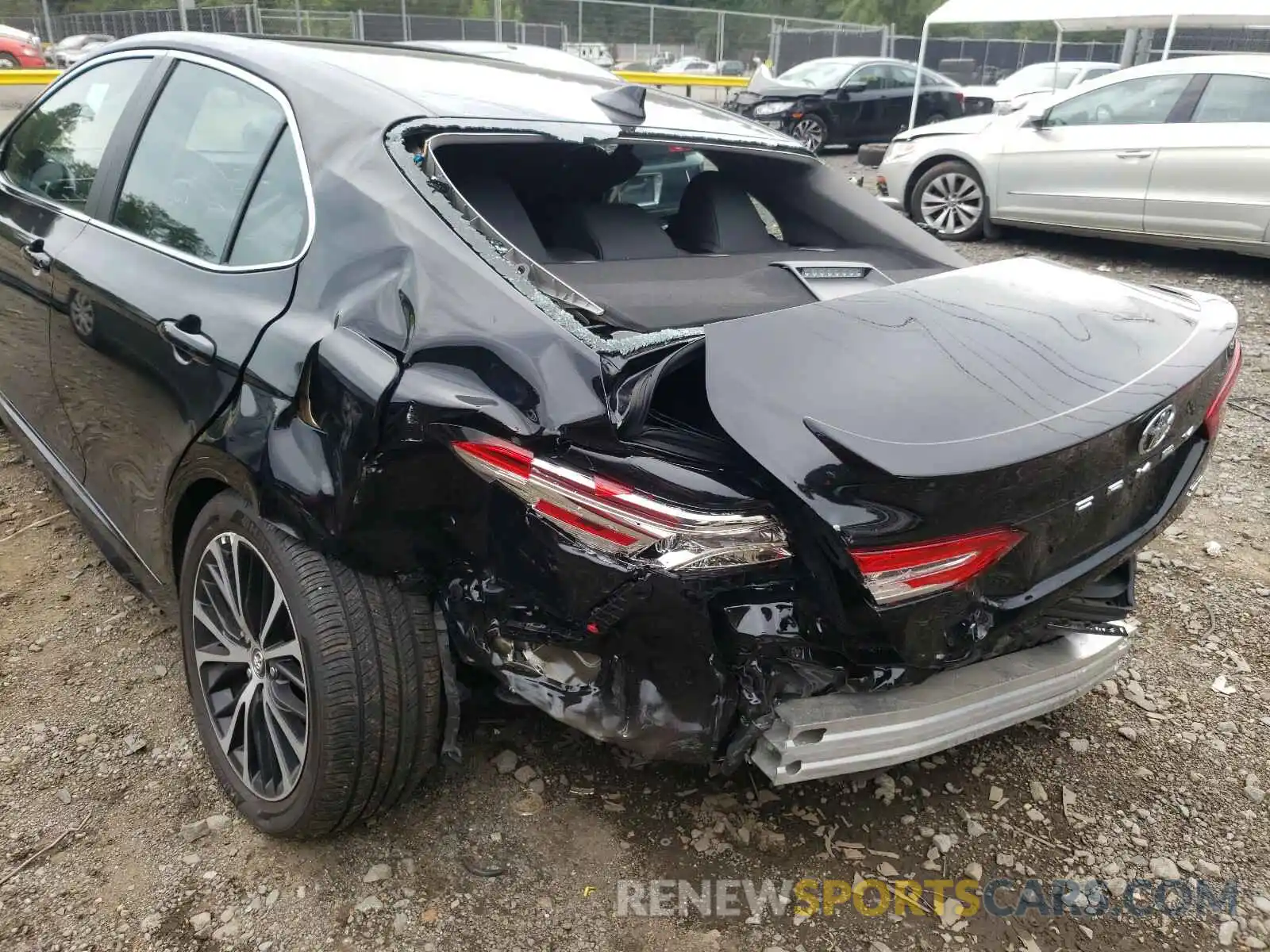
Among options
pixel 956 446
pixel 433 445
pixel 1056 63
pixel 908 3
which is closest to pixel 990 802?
pixel 956 446

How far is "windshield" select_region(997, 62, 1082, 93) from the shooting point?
18188mm

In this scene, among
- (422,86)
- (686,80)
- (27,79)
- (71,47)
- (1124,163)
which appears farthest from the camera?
(686,80)

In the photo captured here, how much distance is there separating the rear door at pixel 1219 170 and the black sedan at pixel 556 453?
582 cm

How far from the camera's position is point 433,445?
1.70m

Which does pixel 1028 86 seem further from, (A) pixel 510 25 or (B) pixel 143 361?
(B) pixel 143 361

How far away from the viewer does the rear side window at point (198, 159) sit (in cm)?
229

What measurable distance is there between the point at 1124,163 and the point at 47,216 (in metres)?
7.58

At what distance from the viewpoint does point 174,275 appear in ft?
7.54

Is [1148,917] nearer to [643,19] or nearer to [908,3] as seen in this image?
[643,19]

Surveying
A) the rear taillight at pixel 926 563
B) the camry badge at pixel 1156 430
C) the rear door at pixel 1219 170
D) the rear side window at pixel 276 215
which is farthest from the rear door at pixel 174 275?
the rear door at pixel 1219 170

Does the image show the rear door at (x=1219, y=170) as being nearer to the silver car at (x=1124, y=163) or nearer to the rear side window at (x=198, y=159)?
the silver car at (x=1124, y=163)

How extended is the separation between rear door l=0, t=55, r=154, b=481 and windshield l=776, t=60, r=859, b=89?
1322 centimetres

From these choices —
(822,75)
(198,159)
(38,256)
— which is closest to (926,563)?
(198,159)

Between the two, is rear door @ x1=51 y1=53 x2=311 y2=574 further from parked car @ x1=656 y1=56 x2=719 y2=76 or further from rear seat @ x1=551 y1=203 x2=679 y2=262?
parked car @ x1=656 y1=56 x2=719 y2=76
